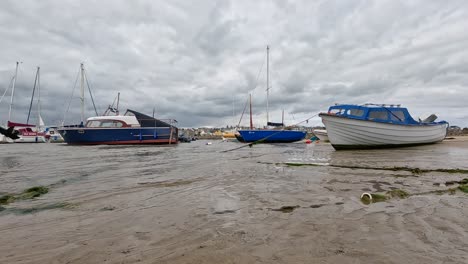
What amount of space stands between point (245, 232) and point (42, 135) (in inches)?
A: 2459

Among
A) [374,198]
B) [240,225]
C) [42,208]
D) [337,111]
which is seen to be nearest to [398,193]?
[374,198]

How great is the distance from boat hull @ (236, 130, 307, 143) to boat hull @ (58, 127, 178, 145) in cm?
1097

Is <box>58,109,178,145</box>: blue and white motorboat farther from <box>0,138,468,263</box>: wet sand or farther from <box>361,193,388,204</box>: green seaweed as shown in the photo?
<box>361,193,388,204</box>: green seaweed

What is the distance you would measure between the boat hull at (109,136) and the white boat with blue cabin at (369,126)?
72.5ft

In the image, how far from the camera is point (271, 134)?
100 feet

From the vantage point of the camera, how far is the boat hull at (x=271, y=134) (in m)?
30.2

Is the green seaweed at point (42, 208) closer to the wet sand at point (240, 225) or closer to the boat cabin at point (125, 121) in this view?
the wet sand at point (240, 225)

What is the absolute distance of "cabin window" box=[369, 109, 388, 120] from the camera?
15.4 meters

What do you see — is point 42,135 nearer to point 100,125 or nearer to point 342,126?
point 100,125

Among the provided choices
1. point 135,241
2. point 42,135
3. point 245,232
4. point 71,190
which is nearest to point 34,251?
point 135,241

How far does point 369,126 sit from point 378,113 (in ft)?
4.33

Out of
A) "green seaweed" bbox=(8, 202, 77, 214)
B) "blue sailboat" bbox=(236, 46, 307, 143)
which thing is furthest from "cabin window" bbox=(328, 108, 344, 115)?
"green seaweed" bbox=(8, 202, 77, 214)

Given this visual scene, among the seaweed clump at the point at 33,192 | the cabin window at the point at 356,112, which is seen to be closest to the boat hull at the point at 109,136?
the cabin window at the point at 356,112

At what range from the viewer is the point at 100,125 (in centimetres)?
3003
